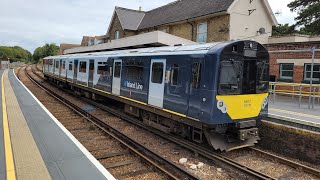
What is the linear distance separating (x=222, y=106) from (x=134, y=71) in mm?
4804

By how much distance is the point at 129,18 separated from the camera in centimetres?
3350

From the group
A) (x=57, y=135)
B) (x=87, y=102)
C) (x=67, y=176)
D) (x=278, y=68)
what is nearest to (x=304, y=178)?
(x=67, y=176)

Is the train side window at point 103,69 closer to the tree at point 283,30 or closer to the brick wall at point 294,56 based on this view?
the brick wall at point 294,56

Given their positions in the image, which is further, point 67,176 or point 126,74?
point 126,74

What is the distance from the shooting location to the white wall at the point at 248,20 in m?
21.2

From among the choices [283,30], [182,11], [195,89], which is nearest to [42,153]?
[195,89]

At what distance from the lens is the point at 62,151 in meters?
6.77

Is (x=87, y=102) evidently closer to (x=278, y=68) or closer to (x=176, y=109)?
(x=176, y=109)

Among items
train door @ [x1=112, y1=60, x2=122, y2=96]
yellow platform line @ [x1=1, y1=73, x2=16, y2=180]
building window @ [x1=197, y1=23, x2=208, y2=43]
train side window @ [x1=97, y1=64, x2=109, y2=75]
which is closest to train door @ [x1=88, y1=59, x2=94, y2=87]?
train side window @ [x1=97, y1=64, x2=109, y2=75]

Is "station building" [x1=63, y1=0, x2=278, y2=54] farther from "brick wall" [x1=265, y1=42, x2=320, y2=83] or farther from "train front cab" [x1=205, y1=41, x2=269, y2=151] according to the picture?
Answer: "train front cab" [x1=205, y1=41, x2=269, y2=151]

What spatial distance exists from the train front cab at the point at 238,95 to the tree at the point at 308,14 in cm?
2327

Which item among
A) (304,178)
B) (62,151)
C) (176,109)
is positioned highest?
(176,109)

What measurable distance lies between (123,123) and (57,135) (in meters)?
4.12

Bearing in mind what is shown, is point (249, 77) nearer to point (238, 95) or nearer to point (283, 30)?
point (238, 95)
